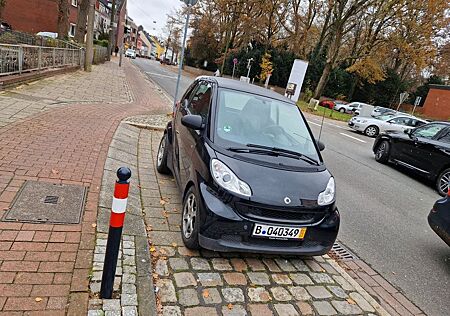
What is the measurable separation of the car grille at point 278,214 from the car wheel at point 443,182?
6.10 metres

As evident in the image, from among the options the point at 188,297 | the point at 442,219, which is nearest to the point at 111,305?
the point at 188,297

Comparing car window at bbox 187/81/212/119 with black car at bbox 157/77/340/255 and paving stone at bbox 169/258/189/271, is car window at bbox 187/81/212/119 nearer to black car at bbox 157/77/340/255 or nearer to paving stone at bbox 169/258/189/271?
black car at bbox 157/77/340/255

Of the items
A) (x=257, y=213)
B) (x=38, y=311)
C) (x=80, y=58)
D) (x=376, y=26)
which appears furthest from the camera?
(x=376, y=26)

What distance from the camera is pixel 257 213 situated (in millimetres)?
3088

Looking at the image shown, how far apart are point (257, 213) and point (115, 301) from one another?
55.3 inches

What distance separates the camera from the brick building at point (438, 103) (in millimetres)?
37375

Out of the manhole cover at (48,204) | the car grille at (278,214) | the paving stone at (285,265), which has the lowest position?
the paving stone at (285,265)

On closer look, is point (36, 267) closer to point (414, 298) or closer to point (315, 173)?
point (315, 173)

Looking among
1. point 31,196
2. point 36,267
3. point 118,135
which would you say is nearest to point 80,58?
point 118,135

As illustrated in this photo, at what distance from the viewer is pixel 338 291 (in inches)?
127

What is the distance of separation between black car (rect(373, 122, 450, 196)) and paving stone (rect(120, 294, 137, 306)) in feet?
25.4

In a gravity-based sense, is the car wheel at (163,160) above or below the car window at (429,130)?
below

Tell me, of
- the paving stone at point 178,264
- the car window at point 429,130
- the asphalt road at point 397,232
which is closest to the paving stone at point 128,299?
the paving stone at point 178,264

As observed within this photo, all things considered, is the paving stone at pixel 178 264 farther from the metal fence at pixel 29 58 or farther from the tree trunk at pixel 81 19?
the tree trunk at pixel 81 19
